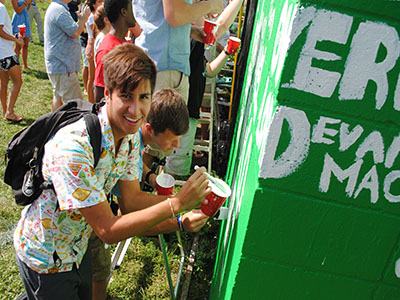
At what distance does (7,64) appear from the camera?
5.32m

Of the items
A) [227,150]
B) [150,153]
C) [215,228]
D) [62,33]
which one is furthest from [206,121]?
[62,33]

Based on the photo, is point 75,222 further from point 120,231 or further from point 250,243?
point 250,243

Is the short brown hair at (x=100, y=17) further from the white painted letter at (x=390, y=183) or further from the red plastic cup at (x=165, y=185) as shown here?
the white painted letter at (x=390, y=183)

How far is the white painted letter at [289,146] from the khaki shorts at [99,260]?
60.7 inches

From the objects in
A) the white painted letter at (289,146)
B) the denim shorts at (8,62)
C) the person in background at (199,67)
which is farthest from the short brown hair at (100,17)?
the white painted letter at (289,146)

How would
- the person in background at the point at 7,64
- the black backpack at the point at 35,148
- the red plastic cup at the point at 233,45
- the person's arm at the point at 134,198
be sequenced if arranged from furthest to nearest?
the person in background at the point at 7,64 < the red plastic cup at the point at 233,45 < the person's arm at the point at 134,198 < the black backpack at the point at 35,148

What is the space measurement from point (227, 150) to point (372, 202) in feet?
9.95

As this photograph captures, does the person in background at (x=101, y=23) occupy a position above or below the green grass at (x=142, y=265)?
above

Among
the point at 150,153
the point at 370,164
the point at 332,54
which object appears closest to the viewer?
the point at 332,54

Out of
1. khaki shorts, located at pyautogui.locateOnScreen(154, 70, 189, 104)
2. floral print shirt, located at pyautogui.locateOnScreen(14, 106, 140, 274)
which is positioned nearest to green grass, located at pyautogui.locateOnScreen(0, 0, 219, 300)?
floral print shirt, located at pyautogui.locateOnScreen(14, 106, 140, 274)

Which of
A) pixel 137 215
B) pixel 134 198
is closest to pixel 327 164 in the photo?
pixel 137 215

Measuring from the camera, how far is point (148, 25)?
284 centimetres

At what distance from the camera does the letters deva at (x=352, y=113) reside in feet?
3.41

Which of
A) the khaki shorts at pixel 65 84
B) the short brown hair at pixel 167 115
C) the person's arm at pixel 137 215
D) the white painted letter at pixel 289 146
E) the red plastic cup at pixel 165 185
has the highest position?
the white painted letter at pixel 289 146
